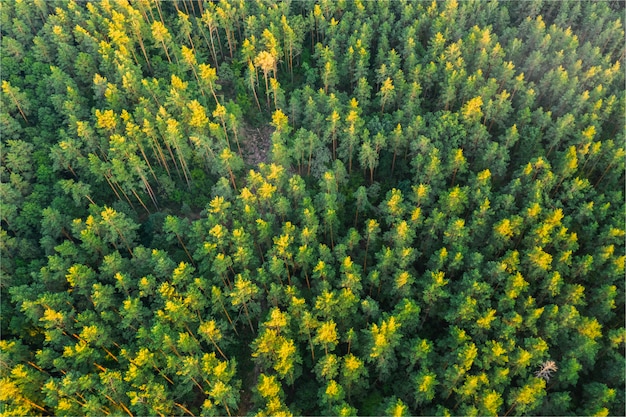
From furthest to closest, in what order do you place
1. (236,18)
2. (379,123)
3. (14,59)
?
(236,18)
(14,59)
(379,123)

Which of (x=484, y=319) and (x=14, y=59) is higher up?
(x=14, y=59)

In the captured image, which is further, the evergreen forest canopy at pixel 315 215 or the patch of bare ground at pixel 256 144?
the patch of bare ground at pixel 256 144

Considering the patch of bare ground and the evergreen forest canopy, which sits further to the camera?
the patch of bare ground

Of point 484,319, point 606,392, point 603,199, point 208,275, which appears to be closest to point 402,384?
point 484,319

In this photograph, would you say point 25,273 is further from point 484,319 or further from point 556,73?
point 556,73
